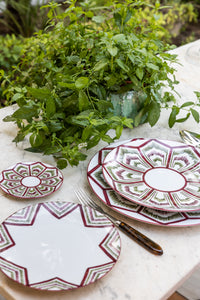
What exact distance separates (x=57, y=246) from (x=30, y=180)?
21 centimetres

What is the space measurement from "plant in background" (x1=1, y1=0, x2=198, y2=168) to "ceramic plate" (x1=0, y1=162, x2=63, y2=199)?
1.5 inches

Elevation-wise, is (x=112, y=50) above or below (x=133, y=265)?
above

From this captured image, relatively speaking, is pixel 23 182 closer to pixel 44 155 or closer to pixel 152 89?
pixel 44 155

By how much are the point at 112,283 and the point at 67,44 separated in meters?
0.66

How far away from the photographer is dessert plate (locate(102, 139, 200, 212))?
753mm

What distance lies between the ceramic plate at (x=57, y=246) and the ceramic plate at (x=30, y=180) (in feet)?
0.22

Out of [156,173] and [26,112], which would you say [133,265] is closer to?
[156,173]

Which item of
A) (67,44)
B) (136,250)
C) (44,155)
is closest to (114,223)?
(136,250)

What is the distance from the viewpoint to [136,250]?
0.67m

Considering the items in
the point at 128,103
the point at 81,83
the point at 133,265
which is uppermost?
the point at 81,83

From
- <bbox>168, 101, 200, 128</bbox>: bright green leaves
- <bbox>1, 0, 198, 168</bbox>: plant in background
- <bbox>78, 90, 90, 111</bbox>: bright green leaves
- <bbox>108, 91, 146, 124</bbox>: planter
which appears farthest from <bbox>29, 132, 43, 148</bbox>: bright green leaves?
<bbox>168, 101, 200, 128</bbox>: bright green leaves

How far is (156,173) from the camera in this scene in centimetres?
85

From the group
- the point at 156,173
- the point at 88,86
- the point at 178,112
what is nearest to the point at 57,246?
the point at 156,173

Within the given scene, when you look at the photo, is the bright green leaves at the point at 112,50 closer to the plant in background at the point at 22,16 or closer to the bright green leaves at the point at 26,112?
the bright green leaves at the point at 26,112
